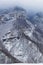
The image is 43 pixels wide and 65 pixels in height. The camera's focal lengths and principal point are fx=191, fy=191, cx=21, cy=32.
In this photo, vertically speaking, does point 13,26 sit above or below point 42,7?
below

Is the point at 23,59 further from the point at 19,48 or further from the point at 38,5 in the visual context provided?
the point at 38,5

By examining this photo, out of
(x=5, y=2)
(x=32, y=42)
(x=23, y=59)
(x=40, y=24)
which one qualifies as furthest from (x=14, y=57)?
(x=5, y=2)

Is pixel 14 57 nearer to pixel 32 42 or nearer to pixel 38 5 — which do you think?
pixel 32 42

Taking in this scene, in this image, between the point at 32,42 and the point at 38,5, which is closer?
the point at 32,42

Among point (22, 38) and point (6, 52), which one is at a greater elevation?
point (22, 38)

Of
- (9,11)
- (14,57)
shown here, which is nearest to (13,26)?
(9,11)

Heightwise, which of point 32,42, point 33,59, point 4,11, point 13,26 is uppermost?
point 4,11
